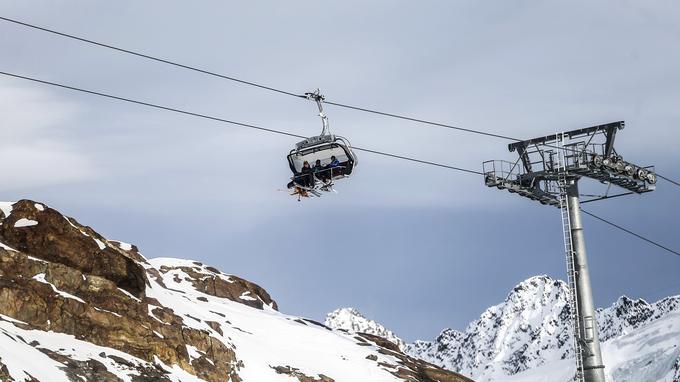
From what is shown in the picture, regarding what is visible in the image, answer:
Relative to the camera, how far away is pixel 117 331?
336 feet

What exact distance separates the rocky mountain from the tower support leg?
42612 millimetres

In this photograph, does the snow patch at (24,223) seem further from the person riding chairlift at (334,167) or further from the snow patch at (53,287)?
the person riding chairlift at (334,167)

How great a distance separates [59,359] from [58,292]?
16.5m

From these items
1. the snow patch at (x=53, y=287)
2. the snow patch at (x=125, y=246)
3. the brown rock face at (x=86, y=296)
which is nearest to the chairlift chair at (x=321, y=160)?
the brown rock face at (x=86, y=296)

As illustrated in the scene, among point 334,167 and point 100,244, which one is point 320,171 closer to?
point 334,167

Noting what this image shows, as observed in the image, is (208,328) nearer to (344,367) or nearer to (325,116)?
(344,367)

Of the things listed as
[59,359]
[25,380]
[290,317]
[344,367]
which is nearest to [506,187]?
[25,380]

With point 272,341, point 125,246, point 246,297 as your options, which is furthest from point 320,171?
point 246,297

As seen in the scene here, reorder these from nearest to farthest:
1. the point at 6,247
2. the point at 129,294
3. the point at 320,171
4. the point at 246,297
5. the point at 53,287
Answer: the point at 320,171
the point at 53,287
the point at 6,247
the point at 129,294
the point at 246,297

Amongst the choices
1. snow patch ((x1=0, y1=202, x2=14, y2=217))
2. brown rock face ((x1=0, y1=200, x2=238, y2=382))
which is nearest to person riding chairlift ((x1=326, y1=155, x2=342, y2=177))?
brown rock face ((x1=0, y1=200, x2=238, y2=382))

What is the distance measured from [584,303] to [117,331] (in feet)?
219

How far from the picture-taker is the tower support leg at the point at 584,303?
148 ft

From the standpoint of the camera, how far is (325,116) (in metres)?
43.5

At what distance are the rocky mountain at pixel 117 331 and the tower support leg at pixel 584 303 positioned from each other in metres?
42.6
